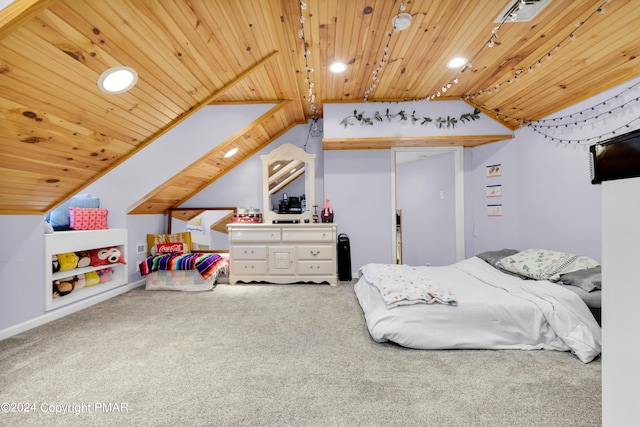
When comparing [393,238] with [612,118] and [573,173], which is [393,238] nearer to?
[573,173]

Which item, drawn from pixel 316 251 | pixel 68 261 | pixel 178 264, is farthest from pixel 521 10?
pixel 68 261

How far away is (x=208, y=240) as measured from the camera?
450cm

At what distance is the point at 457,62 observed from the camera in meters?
2.78

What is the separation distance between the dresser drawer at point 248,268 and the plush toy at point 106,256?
128 cm

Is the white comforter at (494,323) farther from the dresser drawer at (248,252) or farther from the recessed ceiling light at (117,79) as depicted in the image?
the recessed ceiling light at (117,79)

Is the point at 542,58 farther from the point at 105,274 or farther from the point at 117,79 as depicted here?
the point at 105,274

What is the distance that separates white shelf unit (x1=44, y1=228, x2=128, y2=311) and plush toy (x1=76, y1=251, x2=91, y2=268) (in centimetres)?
6

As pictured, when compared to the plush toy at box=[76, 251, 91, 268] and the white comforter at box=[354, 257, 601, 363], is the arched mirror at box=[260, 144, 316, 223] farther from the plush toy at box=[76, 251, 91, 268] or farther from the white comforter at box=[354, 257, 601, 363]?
the white comforter at box=[354, 257, 601, 363]

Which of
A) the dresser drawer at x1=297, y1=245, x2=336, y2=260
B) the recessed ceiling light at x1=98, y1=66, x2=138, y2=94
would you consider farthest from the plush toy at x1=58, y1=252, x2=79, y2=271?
the dresser drawer at x1=297, y1=245, x2=336, y2=260

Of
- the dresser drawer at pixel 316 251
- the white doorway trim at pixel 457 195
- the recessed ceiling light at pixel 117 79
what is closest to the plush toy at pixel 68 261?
the recessed ceiling light at pixel 117 79

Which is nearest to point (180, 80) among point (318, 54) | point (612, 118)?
point (318, 54)

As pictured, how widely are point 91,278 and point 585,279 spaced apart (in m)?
4.59

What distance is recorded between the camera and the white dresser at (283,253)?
384cm

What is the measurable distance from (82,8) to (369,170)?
11.2ft
